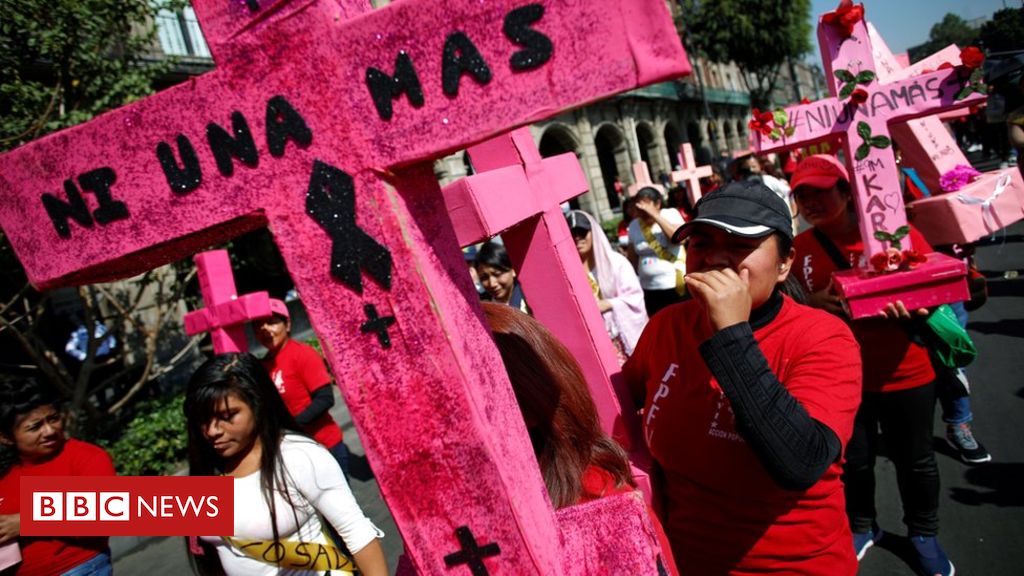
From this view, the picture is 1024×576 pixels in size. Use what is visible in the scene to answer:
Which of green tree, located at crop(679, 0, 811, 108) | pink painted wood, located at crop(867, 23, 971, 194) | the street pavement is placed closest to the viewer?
the street pavement

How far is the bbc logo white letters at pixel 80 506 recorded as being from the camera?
120 cm

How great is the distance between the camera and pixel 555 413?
1308 mm

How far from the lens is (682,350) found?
1440 millimetres

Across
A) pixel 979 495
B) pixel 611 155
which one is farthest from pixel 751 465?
pixel 611 155

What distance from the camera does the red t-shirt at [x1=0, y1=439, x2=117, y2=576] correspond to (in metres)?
2.35

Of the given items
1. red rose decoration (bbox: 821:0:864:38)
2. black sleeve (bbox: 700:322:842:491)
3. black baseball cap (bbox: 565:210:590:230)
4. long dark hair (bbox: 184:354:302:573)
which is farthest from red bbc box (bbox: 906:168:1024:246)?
long dark hair (bbox: 184:354:302:573)

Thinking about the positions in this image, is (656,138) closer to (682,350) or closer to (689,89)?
(689,89)

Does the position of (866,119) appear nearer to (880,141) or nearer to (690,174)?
(880,141)

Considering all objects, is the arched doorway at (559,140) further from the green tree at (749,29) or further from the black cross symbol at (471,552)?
the black cross symbol at (471,552)

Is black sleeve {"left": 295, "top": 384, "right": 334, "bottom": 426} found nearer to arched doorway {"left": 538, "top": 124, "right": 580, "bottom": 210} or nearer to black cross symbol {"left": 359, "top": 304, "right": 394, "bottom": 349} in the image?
black cross symbol {"left": 359, "top": 304, "right": 394, "bottom": 349}

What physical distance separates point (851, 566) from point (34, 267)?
5.71ft

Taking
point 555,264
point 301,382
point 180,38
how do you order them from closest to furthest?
point 555,264, point 301,382, point 180,38

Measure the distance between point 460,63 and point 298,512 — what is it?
1.46 meters

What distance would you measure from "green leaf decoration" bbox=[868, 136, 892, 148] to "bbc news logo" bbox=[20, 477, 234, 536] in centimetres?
222
